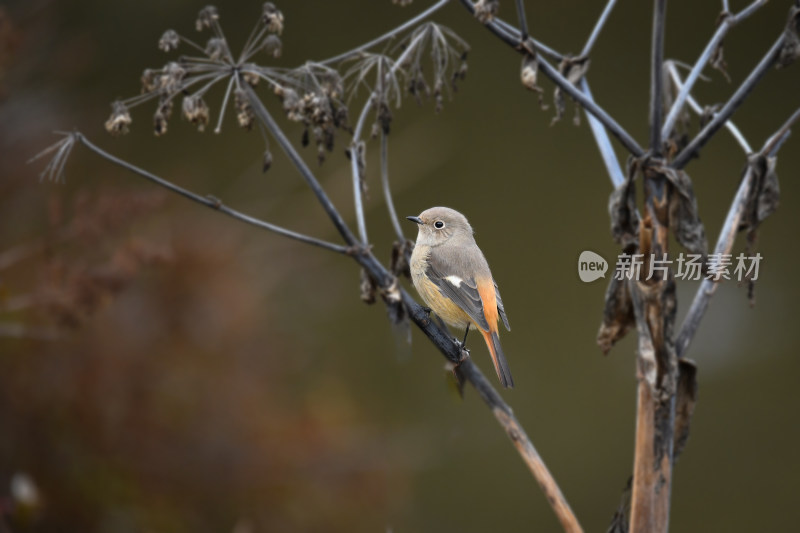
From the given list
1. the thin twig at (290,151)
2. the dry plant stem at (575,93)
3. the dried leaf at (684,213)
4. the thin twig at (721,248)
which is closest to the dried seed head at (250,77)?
the thin twig at (290,151)

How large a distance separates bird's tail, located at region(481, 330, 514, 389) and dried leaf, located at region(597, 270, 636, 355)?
1.02 feet

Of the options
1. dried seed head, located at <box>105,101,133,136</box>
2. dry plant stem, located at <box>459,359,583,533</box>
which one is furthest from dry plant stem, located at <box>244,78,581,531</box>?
dried seed head, located at <box>105,101,133,136</box>

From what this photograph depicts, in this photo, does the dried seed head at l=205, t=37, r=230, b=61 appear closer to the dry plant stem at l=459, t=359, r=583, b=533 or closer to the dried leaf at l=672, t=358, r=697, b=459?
the dry plant stem at l=459, t=359, r=583, b=533

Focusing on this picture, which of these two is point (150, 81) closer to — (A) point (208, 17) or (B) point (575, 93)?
(A) point (208, 17)

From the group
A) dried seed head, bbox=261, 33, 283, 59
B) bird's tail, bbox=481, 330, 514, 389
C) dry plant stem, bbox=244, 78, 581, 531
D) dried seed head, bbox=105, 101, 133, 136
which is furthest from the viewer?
dried seed head, bbox=261, 33, 283, 59

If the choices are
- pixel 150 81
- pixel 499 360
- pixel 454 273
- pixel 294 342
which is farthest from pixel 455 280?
pixel 294 342

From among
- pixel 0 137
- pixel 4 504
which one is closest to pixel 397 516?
pixel 4 504

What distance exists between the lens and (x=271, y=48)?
1.50 meters

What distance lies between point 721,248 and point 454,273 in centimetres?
54

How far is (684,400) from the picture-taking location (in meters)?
1.57

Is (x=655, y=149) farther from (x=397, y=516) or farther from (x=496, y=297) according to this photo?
(x=397, y=516)

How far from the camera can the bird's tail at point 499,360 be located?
107 cm

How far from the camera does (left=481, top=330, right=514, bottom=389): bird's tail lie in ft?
3.50

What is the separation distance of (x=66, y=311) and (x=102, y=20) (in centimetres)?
298
